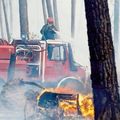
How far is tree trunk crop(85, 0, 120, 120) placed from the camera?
611cm

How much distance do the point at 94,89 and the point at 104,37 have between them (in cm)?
67

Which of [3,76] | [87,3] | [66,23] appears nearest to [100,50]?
[87,3]

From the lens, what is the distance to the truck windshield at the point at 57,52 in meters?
15.1

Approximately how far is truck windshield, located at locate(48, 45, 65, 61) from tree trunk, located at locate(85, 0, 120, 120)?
890 cm

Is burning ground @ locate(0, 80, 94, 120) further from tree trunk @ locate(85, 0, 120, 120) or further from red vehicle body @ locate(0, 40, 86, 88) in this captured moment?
tree trunk @ locate(85, 0, 120, 120)

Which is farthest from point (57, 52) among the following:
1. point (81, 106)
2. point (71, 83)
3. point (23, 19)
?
point (23, 19)

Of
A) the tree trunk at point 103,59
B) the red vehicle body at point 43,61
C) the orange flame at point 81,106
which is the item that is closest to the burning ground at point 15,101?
the orange flame at point 81,106

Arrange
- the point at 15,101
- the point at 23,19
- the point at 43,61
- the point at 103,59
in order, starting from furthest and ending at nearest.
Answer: the point at 23,19 → the point at 43,61 → the point at 15,101 → the point at 103,59

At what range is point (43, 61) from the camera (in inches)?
602

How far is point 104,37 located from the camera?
6129mm

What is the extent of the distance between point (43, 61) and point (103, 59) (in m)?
9.21

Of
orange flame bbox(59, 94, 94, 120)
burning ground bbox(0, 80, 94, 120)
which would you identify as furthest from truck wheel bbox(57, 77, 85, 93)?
orange flame bbox(59, 94, 94, 120)

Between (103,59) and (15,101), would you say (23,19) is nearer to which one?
(15,101)

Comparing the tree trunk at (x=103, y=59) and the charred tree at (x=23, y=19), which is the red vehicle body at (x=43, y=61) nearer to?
the charred tree at (x=23, y=19)
